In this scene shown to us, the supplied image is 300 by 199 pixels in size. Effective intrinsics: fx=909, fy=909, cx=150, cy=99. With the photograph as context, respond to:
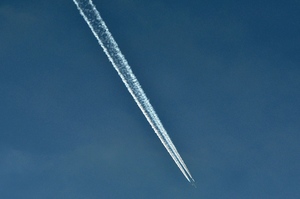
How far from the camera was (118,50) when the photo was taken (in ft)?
320

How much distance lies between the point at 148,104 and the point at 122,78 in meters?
4.28

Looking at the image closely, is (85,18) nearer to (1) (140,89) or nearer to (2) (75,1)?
(2) (75,1)

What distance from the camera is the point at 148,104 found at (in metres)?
100

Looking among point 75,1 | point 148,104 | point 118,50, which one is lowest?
point 148,104

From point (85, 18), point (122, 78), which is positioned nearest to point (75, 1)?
point (85, 18)

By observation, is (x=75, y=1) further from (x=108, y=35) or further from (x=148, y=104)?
(x=148, y=104)

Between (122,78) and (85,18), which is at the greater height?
(85,18)

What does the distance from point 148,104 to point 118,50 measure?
7.12 m

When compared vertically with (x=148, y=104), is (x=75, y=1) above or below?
above

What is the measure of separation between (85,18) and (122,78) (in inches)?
300

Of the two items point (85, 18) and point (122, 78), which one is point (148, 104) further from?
point (85, 18)

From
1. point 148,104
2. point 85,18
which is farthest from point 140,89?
point 85,18

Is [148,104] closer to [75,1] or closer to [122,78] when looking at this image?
[122,78]

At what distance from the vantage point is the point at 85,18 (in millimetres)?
97062
